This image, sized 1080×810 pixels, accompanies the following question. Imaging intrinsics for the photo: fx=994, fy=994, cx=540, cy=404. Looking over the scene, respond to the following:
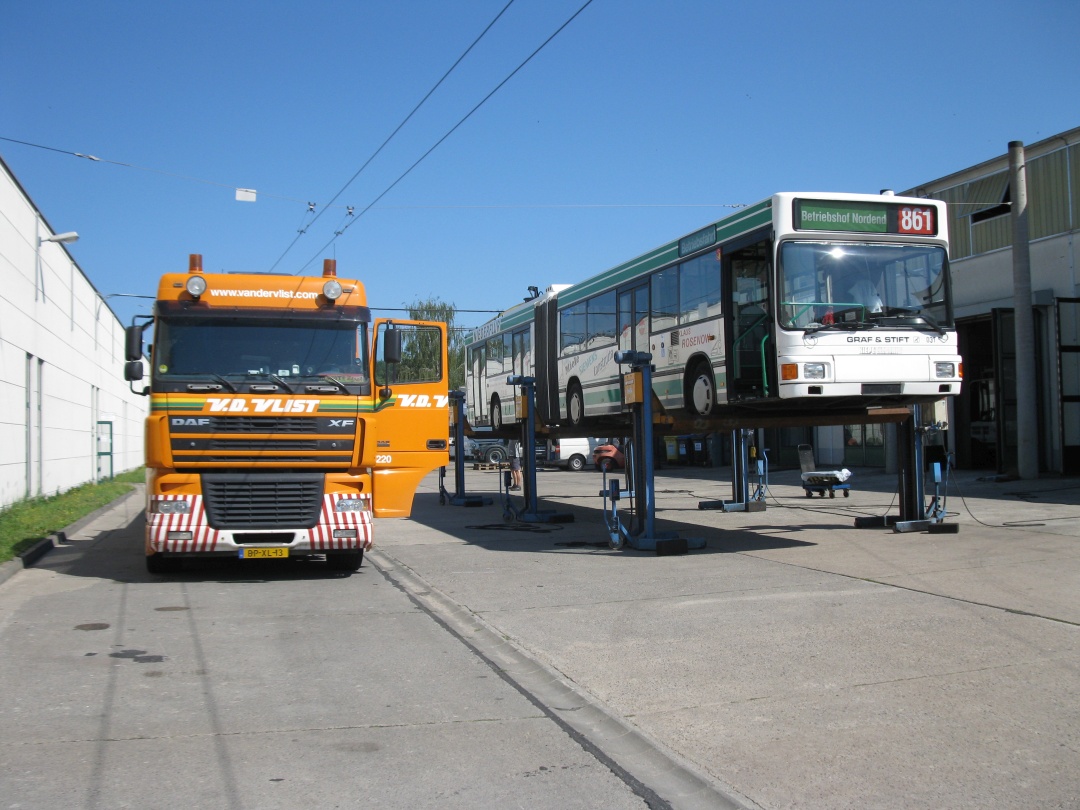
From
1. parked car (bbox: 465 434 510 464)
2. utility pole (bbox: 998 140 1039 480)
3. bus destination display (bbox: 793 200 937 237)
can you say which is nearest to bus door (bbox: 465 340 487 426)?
utility pole (bbox: 998 140 1039 480)

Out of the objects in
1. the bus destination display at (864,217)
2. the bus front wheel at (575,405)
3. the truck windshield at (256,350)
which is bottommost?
the bus front wheel at (575,405)

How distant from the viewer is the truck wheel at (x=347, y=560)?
1199 cm

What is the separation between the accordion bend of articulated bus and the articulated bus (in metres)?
4.13

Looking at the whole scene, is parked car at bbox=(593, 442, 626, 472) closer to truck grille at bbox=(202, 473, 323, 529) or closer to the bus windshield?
the bus windshield

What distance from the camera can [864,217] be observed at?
470 inches

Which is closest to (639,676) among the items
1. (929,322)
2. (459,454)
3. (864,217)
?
(929,322)

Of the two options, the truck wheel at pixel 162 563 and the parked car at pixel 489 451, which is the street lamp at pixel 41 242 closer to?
the truck wheel at pixel 162 563

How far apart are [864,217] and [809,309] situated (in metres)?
1.49

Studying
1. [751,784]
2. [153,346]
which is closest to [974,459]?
[153,346]

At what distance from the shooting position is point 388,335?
1161cm

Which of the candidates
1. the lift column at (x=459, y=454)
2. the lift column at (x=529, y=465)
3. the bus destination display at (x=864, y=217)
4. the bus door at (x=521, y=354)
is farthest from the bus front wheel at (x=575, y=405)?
the bus destination display at (x=864, y=217)

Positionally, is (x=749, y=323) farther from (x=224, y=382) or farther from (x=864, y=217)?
(x=224, y=382)

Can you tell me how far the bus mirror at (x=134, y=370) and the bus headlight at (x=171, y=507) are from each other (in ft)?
4.79

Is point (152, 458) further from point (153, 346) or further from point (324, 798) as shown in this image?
point (324, 798)
